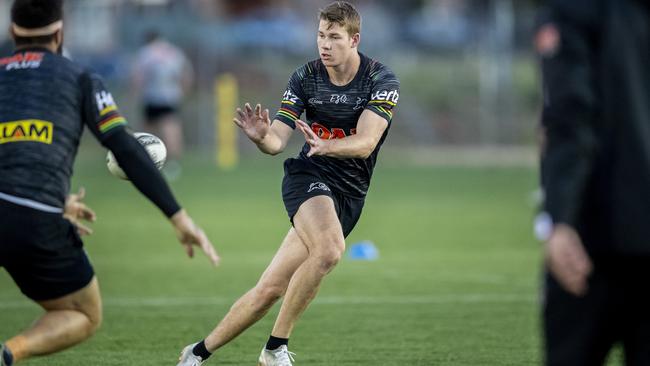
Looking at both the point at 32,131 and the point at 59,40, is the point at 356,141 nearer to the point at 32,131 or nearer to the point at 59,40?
the point at 59,40

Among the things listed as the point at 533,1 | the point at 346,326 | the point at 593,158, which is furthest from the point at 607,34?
the point at 533,1

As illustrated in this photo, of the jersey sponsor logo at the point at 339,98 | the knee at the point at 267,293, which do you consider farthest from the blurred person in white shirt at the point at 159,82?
the knee at the point at 267,293

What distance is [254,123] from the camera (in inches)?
266

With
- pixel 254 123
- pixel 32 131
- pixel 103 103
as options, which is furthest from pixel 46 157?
pixel 254 123

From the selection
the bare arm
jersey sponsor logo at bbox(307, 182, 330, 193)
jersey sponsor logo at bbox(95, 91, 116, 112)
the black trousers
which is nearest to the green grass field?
jersey sponsor logo at bbox(307, 182, 330, 193)

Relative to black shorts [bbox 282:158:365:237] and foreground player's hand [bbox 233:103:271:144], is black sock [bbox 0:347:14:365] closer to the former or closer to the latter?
foreground player's hand [bbox 233:103:271:144]

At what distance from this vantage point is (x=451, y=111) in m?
34.5

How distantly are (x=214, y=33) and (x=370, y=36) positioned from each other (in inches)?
187

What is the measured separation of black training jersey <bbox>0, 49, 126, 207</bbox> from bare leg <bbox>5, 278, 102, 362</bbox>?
1.53 feet

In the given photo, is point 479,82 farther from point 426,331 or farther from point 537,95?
point 426,331

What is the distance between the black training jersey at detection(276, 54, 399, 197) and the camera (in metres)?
7.24

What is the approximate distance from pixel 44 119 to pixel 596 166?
8.13 feet

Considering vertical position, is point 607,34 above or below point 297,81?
above

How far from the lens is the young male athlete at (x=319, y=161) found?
265 inches
